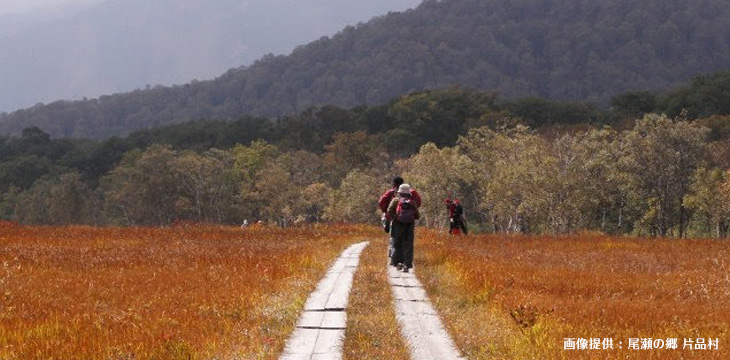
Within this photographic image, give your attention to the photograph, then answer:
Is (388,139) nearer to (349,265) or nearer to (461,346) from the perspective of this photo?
(349,265)

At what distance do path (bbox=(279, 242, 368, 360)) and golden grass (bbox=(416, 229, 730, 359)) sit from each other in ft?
5.47

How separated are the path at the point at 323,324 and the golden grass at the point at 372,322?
14 cm

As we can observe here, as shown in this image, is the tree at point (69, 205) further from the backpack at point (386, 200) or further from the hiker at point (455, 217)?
the backpack at point (386, 200)

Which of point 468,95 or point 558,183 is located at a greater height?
point 468,95

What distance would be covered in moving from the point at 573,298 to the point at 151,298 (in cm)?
776

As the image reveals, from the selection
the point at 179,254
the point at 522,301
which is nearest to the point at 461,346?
Answer: the point at 522,301

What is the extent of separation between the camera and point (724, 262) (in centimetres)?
2161

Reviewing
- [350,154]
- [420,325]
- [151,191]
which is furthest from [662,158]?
[350,154]

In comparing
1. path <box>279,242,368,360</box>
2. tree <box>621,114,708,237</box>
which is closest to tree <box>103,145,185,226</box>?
tree <box>621,114,708,237</box>

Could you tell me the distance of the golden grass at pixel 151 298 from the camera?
9102mm

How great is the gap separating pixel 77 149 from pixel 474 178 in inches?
4631

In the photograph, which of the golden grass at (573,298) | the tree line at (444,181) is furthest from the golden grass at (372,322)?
the tree line at (444,181)

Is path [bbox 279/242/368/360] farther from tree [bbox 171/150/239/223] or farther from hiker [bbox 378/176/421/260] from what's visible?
tree [bbox 171/150/239/223]

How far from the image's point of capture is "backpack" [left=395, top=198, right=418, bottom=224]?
61.6ft
